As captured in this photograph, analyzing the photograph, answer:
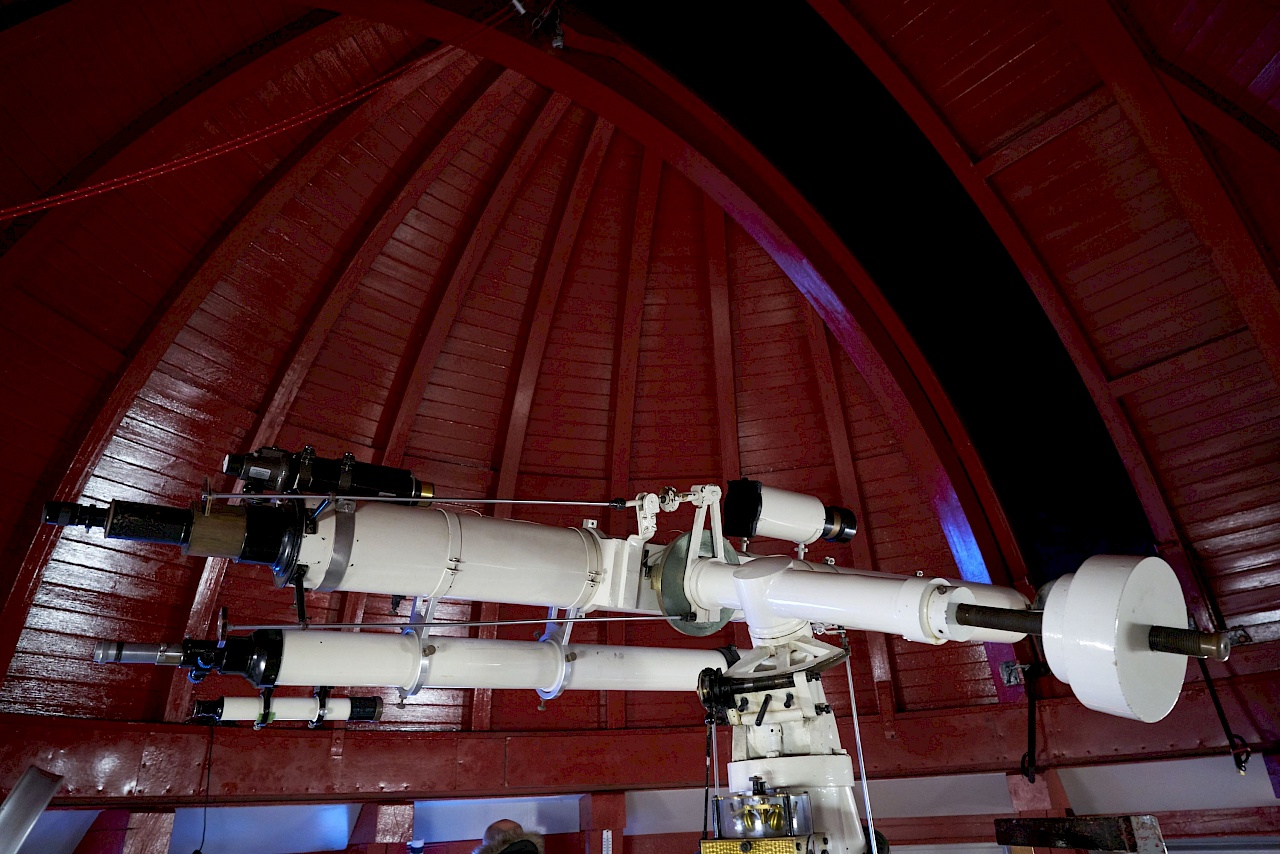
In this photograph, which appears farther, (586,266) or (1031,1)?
(586,266)

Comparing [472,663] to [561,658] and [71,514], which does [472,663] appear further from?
[71,514]

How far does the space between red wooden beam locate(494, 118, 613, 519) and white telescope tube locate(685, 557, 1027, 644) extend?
486 cm

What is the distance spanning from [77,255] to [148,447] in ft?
5.95

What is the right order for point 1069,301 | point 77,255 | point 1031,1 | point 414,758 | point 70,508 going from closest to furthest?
1. point 70,508
2. point 1031,1
3. point 77,255
4. point 1069,301
5. point 414,758

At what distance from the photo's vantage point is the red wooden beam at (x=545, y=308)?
8766 millimetres

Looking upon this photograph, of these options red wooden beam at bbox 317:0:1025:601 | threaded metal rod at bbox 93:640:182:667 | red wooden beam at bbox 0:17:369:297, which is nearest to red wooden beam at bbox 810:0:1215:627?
red wooden beam at bbox 317:0:1025:601

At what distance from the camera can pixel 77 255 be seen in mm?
7109

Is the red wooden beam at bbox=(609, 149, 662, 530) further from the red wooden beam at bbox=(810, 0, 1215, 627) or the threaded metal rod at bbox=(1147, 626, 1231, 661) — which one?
the threaded metal rod at bbox=(1147, 626, 1231, 661)

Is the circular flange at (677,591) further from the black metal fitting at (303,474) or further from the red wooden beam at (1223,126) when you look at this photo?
the red wooden beam at (1223,126)

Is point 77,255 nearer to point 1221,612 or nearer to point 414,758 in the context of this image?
point 414,758

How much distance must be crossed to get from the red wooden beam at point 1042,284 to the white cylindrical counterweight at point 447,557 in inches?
177

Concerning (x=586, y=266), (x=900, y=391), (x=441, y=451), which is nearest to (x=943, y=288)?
(x=900, y=391)

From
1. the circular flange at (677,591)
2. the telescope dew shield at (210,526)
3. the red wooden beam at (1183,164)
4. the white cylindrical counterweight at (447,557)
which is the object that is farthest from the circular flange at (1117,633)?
the red wooden beam at (1183,164)

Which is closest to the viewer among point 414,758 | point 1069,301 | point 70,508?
point 70,508
